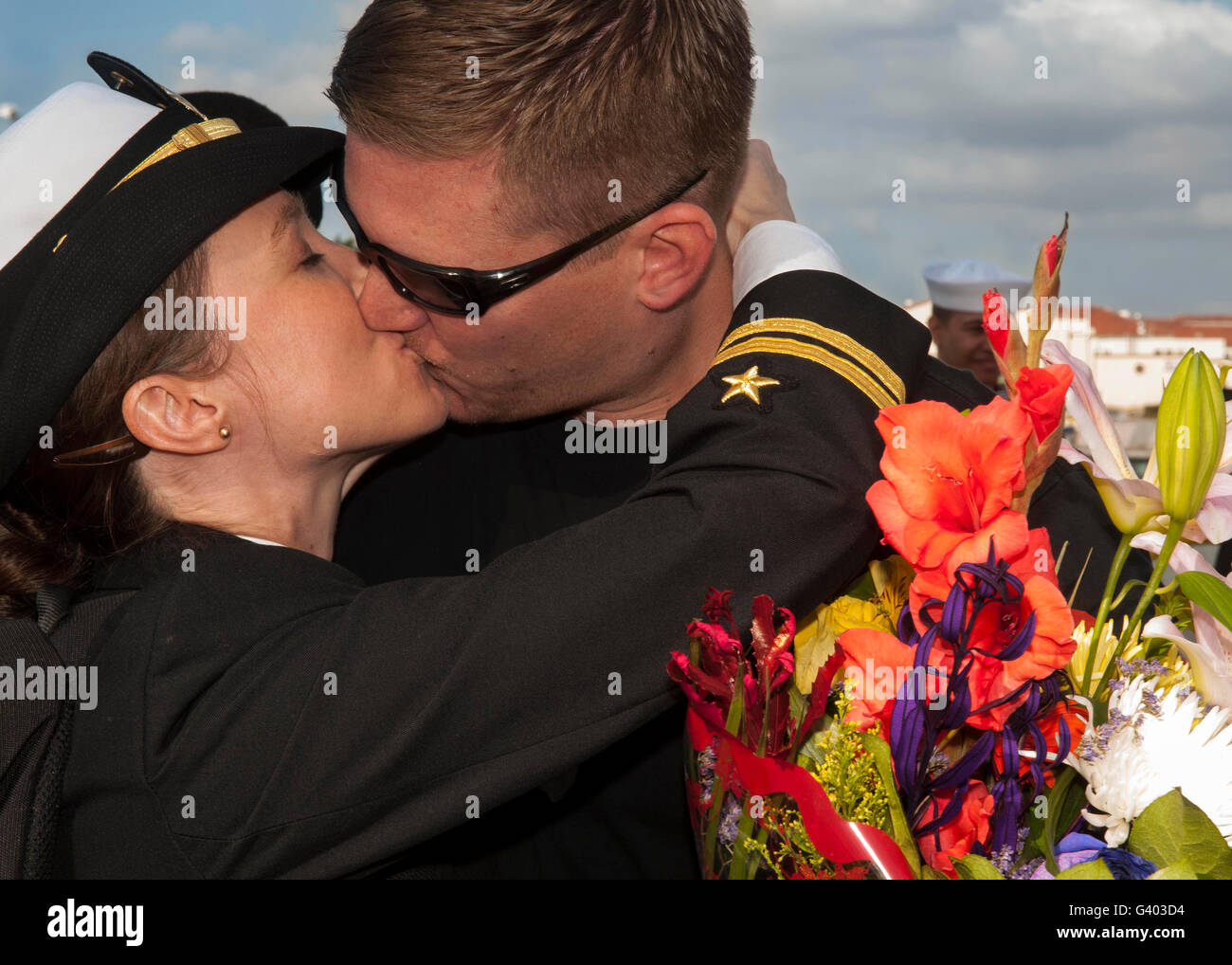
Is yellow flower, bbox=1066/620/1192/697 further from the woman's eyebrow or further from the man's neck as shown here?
the woman's eyebrow

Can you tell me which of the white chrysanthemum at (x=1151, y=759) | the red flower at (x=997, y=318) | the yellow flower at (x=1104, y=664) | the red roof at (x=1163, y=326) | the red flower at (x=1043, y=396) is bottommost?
the white chrysanthemum at (x=1151, y=759)

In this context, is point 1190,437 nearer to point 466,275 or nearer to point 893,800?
point 893,800

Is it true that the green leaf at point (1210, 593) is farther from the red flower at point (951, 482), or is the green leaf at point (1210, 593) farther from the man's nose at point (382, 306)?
the man's nose at point (382, 306)

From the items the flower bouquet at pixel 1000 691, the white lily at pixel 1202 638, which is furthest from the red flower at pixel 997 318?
the white lily at pixel 1202 638

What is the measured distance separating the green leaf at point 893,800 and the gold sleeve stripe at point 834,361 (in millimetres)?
672

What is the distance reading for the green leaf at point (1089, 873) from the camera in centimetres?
108

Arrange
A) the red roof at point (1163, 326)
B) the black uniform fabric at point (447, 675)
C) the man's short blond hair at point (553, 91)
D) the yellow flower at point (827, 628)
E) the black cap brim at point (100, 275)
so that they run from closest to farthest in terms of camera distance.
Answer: the yellow flower at point (827, 628)
the black uniform fabric at point (447, 675)
the black cap brim at point (100, 275)
the man's short blond hair at point (553, 91)
the red roof at point (1163, 326)

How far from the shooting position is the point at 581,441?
2541mm

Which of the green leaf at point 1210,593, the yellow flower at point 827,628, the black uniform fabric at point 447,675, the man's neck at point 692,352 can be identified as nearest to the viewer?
the green leaf at point 1210,593

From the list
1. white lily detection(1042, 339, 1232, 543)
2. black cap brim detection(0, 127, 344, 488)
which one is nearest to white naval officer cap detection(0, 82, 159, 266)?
black cap brim detection(0, 127, 344, 488)
